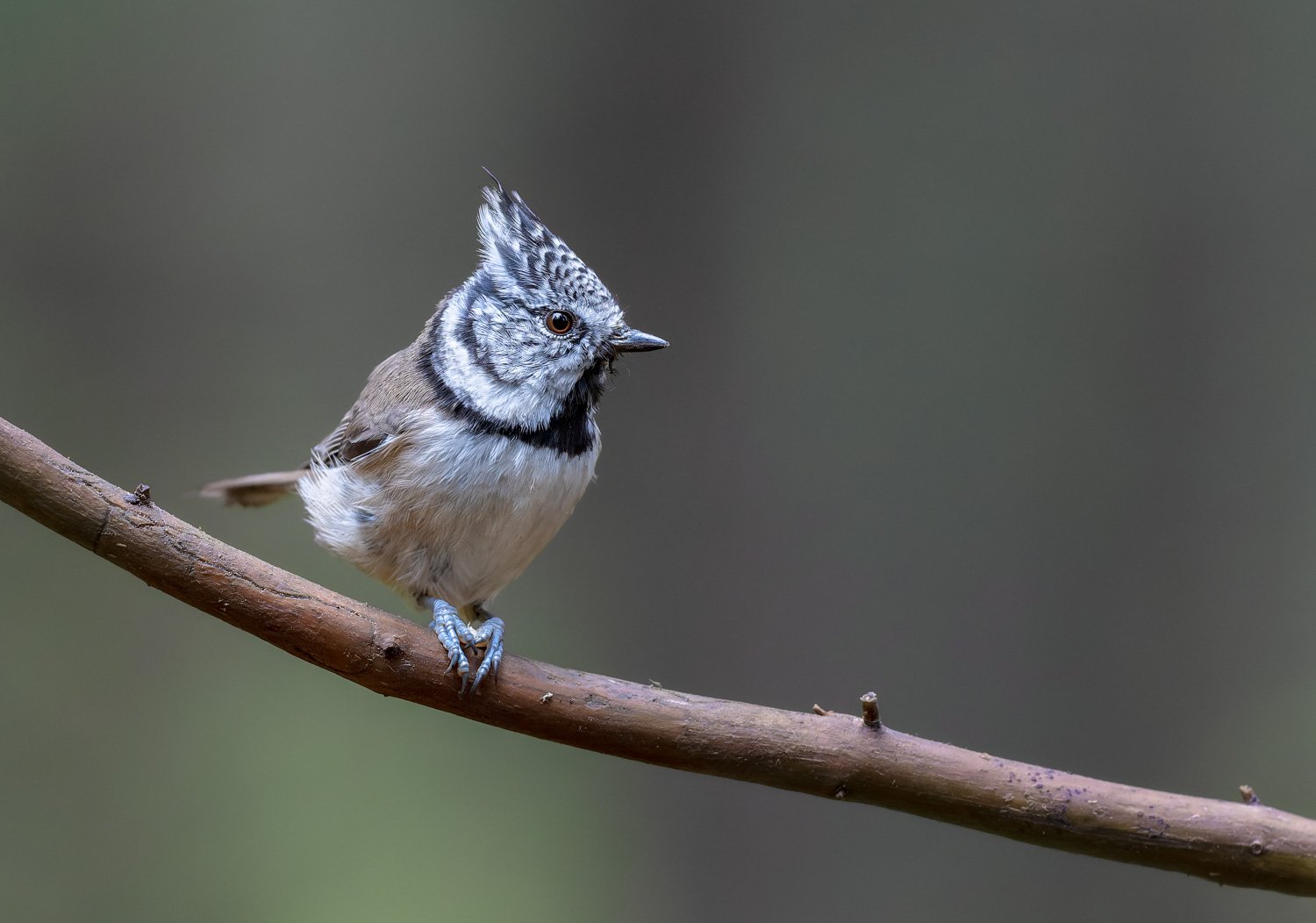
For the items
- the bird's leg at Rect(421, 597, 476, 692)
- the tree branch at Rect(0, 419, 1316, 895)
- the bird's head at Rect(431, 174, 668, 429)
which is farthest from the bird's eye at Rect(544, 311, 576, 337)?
the tree branch at Rect(0, 419, 1316, 895)

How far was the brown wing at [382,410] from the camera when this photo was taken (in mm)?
2639

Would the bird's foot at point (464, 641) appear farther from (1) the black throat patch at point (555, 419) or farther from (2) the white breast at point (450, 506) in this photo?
(1) the black throat patch at point (555, 419)

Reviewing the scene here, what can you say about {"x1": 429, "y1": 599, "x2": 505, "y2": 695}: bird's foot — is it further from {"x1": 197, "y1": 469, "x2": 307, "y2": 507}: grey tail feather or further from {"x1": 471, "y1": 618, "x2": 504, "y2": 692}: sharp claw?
{"x1": 197, "y1": 469, "x2": 307, "y2": 507}: grey tail feather

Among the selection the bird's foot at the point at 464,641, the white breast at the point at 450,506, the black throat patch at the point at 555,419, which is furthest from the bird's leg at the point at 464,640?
the black throat patch at the point at 555,419

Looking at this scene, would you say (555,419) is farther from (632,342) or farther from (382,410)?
(382,410)

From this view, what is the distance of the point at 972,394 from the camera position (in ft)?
14.5

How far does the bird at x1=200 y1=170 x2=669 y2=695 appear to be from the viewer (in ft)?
8.15

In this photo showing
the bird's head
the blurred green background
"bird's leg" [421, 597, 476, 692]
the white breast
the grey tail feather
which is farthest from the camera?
the blurred green background

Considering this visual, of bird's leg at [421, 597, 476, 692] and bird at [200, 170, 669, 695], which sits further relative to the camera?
bird at [200, 170, 669, 695]

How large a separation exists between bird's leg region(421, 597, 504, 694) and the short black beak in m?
0.74

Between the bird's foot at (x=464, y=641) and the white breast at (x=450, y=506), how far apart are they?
0.18 m

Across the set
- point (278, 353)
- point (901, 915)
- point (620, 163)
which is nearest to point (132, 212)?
point (278, 353)

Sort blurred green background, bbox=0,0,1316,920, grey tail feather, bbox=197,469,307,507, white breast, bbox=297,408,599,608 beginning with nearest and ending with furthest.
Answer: white breast, bbox=297,408,599,608 → grey tail feather, bbox=197,469,307,507 → blurred green background, bbox=0,0,1316,920

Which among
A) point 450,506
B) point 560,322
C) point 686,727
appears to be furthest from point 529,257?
point 686,727
